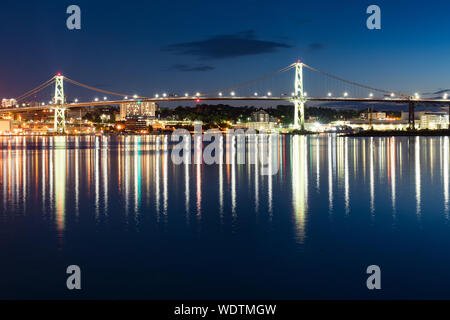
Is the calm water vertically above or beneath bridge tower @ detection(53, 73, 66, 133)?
beneath

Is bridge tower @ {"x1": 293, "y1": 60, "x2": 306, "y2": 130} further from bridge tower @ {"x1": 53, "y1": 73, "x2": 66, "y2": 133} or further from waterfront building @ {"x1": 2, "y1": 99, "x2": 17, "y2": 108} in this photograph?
waterfront building @ {"x1": 2, "y1": 99, "x2": 17, "y2": 108}

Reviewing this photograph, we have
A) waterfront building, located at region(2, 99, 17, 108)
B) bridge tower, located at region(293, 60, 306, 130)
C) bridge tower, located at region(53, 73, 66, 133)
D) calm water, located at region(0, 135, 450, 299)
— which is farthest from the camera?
waterfront building, located at region(2, 99, 17, 108)

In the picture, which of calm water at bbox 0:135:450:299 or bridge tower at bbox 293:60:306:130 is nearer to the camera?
calm water at bbox 0:135:450:299

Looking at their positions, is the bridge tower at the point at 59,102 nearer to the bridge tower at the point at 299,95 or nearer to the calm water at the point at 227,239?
the bridge tower at the point at 299,95

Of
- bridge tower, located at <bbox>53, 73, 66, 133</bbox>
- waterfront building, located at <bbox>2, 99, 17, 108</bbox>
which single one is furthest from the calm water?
waterfront building, located at <bbox>2, 99, 17, 108</bbox>

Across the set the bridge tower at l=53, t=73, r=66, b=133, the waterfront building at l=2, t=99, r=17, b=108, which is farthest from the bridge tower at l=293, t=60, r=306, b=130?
the waterfront building at l=2, t=99, r=17, b=108

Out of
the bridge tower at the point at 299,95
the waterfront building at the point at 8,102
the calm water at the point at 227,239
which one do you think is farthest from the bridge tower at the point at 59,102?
the calm water at the point at 227,239

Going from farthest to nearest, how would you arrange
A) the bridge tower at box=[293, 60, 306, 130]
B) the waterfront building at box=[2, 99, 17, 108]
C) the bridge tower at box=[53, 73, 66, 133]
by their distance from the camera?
the waterfront building at box=[2, 99, 17, 108], the bridge tower at box=[53, 73, 66, 133], the bridge tower at box=[293, 60, 306, 130]

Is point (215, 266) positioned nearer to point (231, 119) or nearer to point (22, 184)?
point (22, 184)

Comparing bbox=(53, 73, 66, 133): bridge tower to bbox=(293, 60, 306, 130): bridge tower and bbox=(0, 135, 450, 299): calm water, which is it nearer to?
bbox=(293, 60, 306, 130): bridge tower

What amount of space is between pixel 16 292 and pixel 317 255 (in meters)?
2.97

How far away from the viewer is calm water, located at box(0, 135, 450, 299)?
15.1 ft

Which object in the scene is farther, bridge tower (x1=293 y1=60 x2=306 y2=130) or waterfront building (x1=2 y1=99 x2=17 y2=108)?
waterfront building (x1=2 y1=99 x2=17 y2=108)
